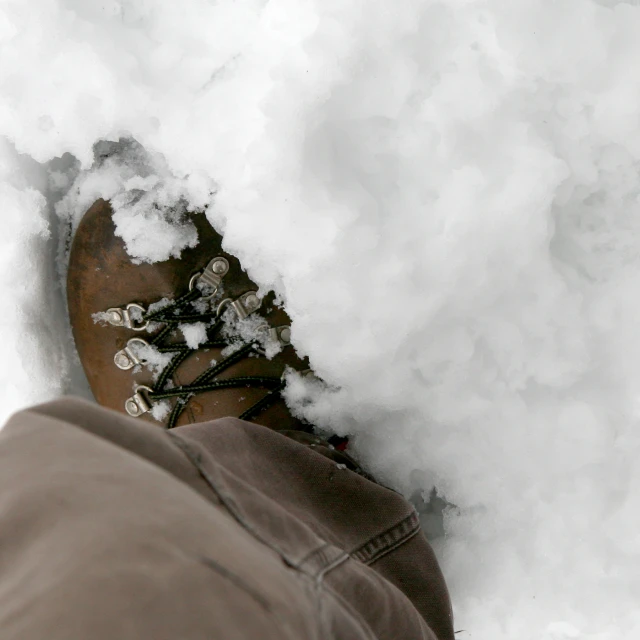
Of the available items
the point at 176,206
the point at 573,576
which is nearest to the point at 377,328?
the point at 176,206

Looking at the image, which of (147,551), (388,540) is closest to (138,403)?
(388,540)

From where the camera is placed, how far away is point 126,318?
0.97 meters

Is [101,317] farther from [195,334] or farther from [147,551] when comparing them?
[147,551]

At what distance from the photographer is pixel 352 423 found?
38.0 inches

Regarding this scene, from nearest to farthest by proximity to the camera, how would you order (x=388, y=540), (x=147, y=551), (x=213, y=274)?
(x=147, y=551)
(x=388, y=540)
(x=213, y=274)

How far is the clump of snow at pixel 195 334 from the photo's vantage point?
96 centimetres

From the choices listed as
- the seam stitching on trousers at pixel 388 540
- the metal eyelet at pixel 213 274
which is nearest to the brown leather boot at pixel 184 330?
the metal eyelet at pixel 213 274

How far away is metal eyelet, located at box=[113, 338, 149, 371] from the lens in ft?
3.21

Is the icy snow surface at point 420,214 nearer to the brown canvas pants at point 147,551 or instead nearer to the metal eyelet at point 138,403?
the metal eyelet at point 138,403

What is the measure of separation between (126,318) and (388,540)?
490 millimetres

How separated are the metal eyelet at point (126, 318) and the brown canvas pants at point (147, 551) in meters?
0.51

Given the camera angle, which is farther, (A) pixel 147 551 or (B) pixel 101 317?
(B) pixel 101 317

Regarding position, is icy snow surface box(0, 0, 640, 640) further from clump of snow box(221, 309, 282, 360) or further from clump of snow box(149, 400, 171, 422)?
clump of snow box(149, 400, 171, 422)

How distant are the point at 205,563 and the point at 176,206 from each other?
0.64 metres
